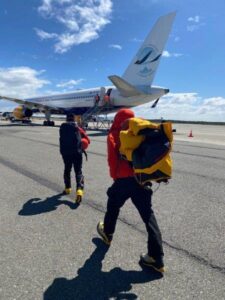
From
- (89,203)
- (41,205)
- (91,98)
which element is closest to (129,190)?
(89,203)

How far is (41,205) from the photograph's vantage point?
18.7 feet

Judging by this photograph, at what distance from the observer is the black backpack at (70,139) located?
6.02 meters

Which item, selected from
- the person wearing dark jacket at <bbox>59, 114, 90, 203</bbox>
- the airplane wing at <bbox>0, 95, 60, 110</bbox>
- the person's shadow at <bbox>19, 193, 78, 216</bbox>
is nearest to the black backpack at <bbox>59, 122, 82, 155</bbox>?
the person wearing dark jacket at <bbox>59, 114, 90, 203</bbox>

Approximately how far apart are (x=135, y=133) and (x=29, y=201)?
3.56 metres

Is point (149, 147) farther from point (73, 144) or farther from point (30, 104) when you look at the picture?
point (30, 104)

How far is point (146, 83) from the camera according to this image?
2692cm

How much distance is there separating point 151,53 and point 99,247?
24967 millimetres

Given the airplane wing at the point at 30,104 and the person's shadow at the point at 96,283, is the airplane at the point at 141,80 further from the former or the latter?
the person's shadow at the point at 96,283

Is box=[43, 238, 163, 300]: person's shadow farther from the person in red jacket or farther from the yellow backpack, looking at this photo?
the yellow backpack

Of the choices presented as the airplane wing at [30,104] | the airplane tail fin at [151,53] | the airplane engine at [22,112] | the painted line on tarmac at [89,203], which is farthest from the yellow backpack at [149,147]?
Result: the airplane engine at [22,112]

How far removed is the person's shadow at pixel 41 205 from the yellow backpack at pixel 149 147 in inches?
107

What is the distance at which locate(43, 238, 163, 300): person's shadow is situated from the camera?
292cm

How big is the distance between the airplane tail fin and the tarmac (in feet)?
68.8

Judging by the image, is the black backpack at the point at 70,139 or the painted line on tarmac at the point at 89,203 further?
the black backpack at the point at 70,139
